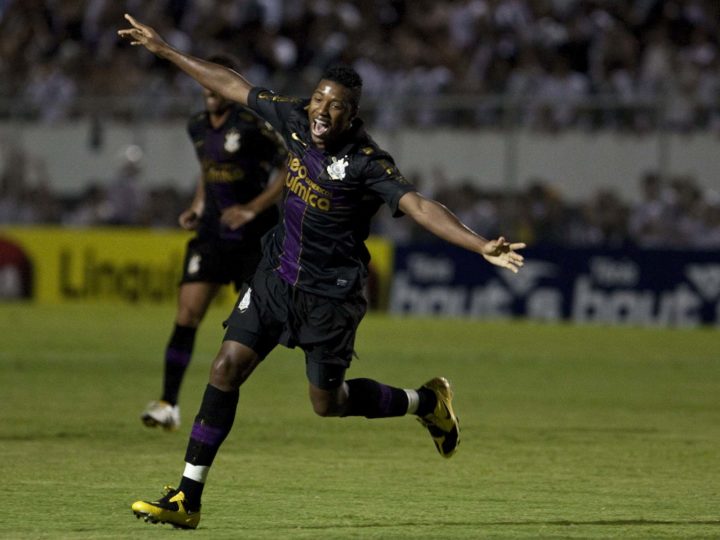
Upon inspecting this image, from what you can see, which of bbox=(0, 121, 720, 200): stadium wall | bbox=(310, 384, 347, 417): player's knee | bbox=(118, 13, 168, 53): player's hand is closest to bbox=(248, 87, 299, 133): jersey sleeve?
bbox=(118, 13, 168, 53): player's hand

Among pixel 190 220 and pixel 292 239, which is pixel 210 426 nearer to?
pixel 292 239

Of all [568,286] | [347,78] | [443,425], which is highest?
[347,78]

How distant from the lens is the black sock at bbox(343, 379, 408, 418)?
7.75 metres

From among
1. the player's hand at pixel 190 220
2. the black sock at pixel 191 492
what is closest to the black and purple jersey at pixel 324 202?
the black sock at pixel 191 492

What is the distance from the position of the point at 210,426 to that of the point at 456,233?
4.91 ft

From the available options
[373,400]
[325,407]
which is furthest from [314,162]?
[373,400]

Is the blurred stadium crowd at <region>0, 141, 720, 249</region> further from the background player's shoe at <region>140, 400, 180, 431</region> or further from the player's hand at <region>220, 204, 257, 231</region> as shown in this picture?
the background player's shoe at <region>140, 400, 180, 431</region>

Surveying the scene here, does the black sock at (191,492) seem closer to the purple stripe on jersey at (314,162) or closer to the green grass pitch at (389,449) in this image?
the green grass pitch at (389,449)

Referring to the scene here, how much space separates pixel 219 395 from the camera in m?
6.87

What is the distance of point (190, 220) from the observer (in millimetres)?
10516

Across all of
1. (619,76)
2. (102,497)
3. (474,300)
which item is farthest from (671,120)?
(102,497)

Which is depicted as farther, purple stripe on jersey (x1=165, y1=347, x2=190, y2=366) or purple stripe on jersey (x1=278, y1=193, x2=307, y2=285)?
purple stripe on jersey (x1=165, y1=347, x2=190, y2=366)

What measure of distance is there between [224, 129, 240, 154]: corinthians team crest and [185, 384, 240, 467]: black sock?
12.8 ft

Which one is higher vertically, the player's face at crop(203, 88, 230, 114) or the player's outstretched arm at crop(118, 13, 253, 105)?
the player's outstretched arm at crop(118, 13, 253, 105)
